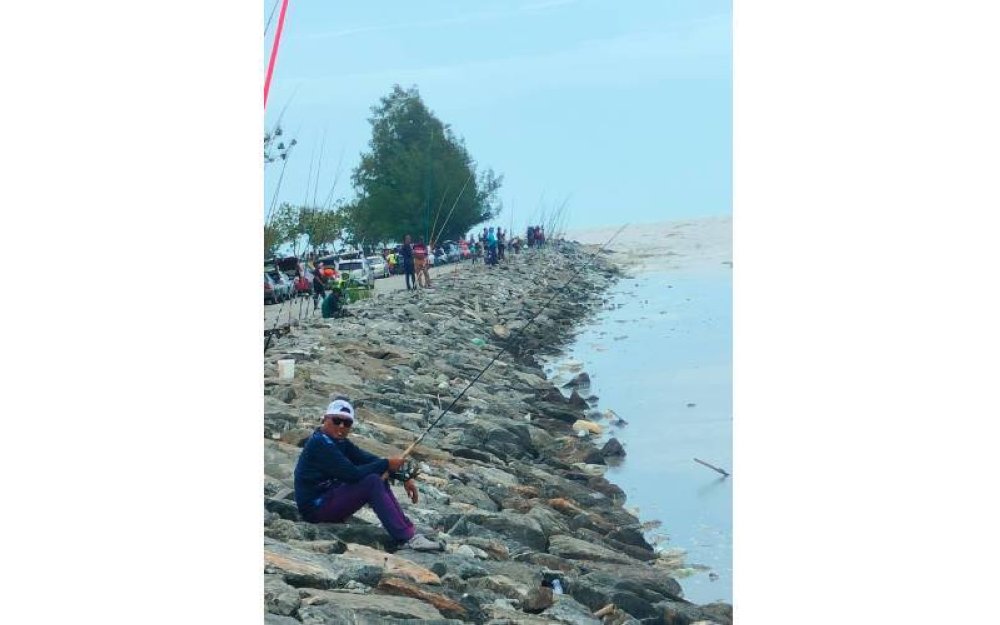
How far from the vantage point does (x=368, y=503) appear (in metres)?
5.80

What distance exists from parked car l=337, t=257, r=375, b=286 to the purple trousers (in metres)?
1.96

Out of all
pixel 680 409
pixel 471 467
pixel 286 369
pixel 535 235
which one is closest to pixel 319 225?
pixel 286 369

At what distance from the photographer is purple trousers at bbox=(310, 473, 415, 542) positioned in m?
5.73

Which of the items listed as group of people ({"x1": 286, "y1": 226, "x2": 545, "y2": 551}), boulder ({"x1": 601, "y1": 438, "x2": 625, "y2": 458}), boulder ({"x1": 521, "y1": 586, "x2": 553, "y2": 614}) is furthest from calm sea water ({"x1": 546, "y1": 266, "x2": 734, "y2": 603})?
group of people ({"x1": 286, "y1": 226, "x2": 545, "y2": 551})

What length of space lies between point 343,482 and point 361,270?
2.10 meters

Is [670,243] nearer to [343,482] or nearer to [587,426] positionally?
[587,426]

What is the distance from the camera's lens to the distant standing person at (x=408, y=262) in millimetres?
7246

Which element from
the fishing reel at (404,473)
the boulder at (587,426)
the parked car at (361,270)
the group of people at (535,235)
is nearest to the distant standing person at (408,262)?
the parked car at (361,270)

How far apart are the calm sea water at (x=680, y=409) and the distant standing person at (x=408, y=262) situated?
3.45ft

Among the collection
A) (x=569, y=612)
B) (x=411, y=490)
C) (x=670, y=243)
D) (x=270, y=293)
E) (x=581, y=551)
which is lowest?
(x=569, y=612)

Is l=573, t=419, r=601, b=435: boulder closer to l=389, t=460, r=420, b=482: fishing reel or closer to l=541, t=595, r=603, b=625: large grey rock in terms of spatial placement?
l=389, t=460, r=420, b=482: fishing reel

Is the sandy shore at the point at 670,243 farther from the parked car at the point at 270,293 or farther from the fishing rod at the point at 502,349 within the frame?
the parked car at the point at 270,293
